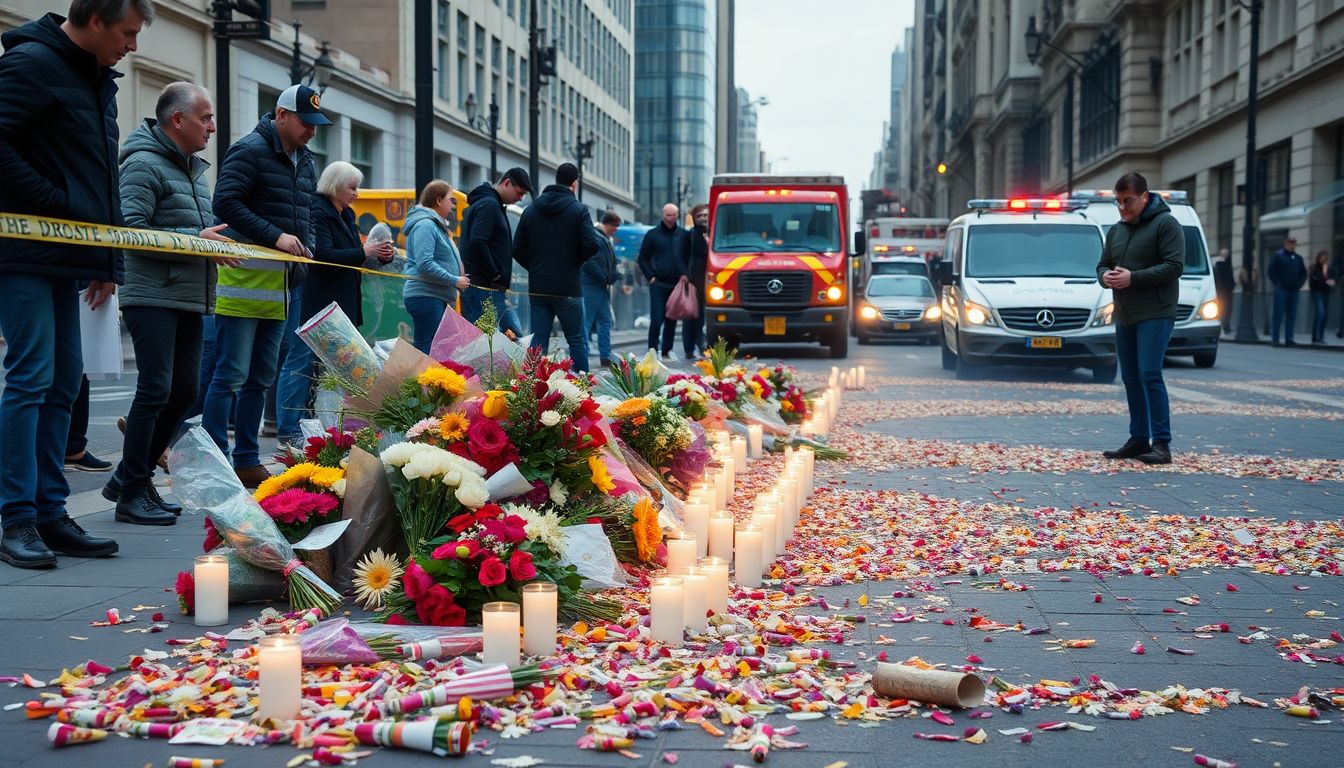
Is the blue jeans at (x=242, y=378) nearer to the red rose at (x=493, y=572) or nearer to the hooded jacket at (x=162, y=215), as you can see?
the hooded jacket at (x=162, y=215)

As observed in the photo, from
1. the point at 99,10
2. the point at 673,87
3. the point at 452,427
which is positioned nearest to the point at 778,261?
the point at 99,10

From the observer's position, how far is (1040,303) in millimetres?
17969

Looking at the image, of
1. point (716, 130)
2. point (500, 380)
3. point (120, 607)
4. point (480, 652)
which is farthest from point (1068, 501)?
point (716, 130)

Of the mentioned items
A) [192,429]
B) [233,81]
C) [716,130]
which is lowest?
[192,429]

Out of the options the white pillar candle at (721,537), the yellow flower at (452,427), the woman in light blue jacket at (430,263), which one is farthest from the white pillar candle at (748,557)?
the woman in light blue jacket at (430,263)

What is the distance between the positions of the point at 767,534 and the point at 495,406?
1.16 m

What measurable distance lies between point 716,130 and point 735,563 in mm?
147376

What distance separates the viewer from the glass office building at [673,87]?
124 metres

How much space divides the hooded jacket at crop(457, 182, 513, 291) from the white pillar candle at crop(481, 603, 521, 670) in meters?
7.54

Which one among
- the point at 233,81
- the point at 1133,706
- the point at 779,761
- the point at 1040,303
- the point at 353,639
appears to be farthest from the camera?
the point at 233,81

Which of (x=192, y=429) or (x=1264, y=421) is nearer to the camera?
(x=192, y=429)

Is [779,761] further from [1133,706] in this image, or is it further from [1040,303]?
[1040,303]

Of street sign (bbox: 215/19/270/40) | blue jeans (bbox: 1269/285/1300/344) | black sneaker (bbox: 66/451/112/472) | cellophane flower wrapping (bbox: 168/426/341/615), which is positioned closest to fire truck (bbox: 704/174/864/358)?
street sign (bbox: 215/19/270/40)

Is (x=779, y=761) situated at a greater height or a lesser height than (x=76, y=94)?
lesser
